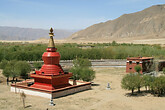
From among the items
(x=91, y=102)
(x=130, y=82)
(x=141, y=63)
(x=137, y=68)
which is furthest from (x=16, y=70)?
(x=141, y=63)

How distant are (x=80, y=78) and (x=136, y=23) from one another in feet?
531

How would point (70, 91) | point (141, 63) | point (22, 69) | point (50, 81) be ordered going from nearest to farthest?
1. point (50, 81)
2. point (70, 91)
3. point (22, 69)
4. point (141, 63)

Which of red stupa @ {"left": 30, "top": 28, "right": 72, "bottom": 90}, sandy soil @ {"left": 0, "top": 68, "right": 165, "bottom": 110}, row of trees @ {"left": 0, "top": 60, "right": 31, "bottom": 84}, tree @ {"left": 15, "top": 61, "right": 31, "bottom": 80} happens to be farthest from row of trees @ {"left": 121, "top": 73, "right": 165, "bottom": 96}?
tree @ {"left": 15, "top": 61, "right": 31, "bottom": 80}

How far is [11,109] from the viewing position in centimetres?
1820

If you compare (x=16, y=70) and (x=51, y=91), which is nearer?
(x=51, y=91)

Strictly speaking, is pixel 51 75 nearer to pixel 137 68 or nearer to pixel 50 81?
pixel 50 81

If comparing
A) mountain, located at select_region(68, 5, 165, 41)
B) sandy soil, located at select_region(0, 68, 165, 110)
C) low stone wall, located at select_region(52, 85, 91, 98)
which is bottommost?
sandy soil, located at select_region(0, 68, 165, 110)

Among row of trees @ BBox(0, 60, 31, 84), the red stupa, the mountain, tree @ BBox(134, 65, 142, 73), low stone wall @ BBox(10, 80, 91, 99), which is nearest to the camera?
low stone wall @ BBox(10, 80, 91, 99)

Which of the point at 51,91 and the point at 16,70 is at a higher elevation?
the point at 16,70

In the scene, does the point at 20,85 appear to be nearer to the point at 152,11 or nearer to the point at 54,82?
the point at 54,82

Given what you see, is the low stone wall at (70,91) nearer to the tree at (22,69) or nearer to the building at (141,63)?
the tree at (22,69)

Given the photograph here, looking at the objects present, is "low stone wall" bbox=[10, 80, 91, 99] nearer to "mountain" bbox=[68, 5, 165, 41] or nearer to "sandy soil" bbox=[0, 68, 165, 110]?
"sandy soil" bbox=[0, 68, 165, 110]

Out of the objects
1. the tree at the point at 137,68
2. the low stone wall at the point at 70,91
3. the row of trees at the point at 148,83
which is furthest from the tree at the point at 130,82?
the tree at the point at 137,68

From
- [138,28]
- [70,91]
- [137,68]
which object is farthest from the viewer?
[138,28]
